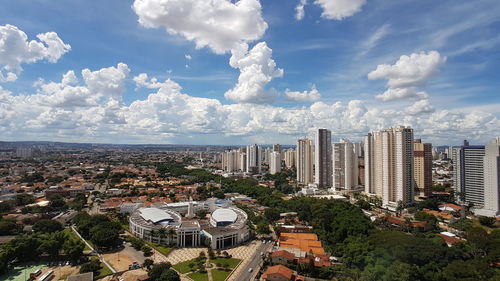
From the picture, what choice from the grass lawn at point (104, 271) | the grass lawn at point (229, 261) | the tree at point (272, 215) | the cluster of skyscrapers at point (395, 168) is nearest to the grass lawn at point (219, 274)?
the grass lawn at point (229, 261)

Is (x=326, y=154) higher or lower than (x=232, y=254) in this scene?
higher

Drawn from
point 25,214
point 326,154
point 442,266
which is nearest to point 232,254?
point 442,266

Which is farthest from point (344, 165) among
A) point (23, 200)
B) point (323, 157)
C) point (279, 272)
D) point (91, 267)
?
point (23, 200)

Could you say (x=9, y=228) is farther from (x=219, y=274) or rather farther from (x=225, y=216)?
(x=219, y=274)

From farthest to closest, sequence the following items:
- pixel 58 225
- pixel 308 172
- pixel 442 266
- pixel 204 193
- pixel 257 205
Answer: pixel 308 172, pixel 204 193, pixel 257 205, pixel 58 225, pixel 442 266

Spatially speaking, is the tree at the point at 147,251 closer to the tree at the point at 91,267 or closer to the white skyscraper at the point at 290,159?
the tree at the point at 91,267

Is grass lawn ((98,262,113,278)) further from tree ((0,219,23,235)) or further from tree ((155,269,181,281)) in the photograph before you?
tree ((0,219,23,235))

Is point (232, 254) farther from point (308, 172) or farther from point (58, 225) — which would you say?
point (308, 172)
